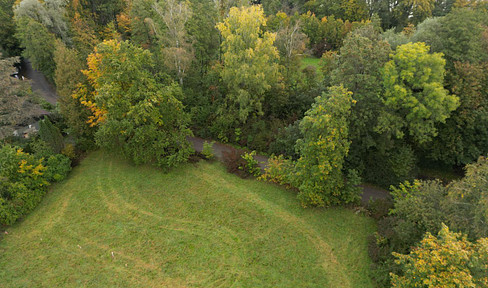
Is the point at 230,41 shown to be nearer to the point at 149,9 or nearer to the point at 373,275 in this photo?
the point at 149,9

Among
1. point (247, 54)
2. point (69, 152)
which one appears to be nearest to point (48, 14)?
point (69, 152)

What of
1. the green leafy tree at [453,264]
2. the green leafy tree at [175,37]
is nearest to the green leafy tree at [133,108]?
the green leafy tree at [175,37]

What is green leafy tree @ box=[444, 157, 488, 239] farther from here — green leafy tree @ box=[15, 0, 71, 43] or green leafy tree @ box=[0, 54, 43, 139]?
green leafy tree @ box=[15, 0, 71, 43]

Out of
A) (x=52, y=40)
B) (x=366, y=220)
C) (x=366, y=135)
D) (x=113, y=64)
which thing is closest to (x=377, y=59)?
(x=366, y=135)

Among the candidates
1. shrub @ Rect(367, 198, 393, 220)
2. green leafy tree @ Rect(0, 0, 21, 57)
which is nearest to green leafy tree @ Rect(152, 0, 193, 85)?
shrub @ Rect(367, 198, 393, 220)

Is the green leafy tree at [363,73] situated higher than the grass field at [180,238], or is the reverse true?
the green leafy tree at [363,73]

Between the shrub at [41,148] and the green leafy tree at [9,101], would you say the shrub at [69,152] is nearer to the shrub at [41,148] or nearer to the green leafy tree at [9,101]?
the shrub at [41,148]

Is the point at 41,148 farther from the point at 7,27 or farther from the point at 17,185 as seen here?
the point at 7,27
